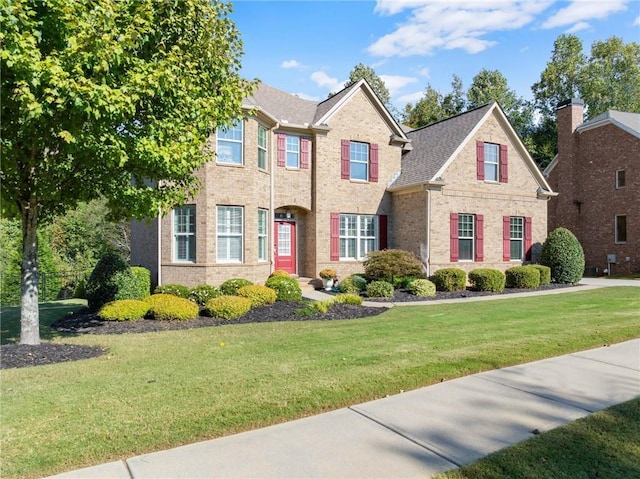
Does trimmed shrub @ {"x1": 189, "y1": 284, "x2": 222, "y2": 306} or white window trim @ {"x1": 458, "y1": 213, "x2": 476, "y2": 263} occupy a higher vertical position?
white window trim @ {"x1": 458, "y1": 213, "x2": 476, "y2": 263}

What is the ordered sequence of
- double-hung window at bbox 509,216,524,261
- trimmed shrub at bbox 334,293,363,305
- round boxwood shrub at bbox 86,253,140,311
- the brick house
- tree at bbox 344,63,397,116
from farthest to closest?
tree at bbox 344,63,397,116 → double-hung window at bbox 509,216,524,261 → the brick house → trimmed shrub at bbox 334,293,363,305 → round boxwood shrub at bbox 86,253,140,311

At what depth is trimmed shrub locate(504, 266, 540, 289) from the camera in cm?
1770

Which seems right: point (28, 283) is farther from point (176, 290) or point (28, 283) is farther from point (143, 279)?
point (143, 279)

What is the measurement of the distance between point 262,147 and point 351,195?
178 inches

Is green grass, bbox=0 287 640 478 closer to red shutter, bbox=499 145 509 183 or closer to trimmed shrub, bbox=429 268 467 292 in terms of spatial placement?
trimmed shrub, bbox=429 268 467 292

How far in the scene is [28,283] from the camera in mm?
7273

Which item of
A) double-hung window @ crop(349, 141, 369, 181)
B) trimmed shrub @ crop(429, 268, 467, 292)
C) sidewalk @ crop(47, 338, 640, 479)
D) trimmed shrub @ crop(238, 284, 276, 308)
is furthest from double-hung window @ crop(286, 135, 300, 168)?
sidewalk @ crop(47, 338, 640, 479)

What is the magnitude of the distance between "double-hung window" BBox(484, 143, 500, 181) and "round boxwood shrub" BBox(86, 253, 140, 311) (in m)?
15.2

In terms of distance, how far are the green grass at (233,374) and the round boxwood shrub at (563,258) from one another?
960 centimetres

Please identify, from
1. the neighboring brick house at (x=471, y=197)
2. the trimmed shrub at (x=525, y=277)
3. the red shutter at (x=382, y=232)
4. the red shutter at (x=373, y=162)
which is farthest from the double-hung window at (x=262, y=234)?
the trimmed shrub at (x=525, y=277)

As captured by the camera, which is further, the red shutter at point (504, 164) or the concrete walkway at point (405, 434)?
the red shutter at point (504, 164)

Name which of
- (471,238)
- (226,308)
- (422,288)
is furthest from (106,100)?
(471,238)

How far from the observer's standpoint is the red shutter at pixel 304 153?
690 inches

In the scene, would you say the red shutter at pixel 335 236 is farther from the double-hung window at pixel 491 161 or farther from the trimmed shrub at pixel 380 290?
the double-hung window at pixel 491 161
